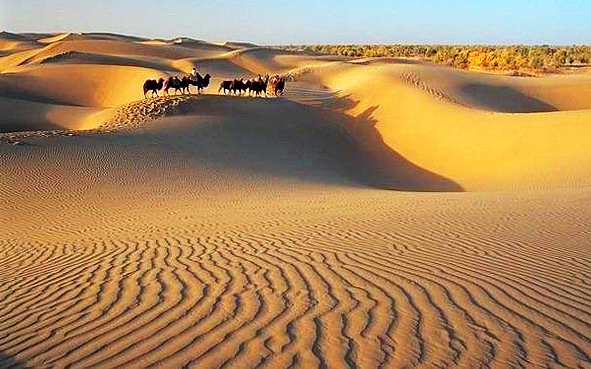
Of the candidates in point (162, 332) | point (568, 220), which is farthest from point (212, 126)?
point (162, 332)

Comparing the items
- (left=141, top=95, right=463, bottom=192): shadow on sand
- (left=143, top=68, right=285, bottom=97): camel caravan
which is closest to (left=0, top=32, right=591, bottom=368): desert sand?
(left=141, top=95, right=463, bottom=192): shadow on sand

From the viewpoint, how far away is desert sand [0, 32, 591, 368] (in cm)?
463

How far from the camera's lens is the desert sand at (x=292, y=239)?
463 centimetres

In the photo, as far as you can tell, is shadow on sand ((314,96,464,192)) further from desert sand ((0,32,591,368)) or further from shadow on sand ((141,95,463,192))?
desert sand ((0,32,591,368))

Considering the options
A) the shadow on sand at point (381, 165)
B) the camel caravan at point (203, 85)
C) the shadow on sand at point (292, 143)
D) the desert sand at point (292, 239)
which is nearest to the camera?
the desert sand at point (292, 239)

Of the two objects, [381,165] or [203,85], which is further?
[203,85]

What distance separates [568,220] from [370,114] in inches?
754

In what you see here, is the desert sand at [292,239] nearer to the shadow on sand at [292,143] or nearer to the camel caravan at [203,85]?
the shadow on sand at [292,143]

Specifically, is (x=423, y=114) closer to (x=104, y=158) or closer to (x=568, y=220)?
(x=104, y=158)

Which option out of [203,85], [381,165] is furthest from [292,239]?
[203,85]

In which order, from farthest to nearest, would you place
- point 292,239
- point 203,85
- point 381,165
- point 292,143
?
1. point 203,85
2. point 292,143
3. point 381,165
4. point 292,239

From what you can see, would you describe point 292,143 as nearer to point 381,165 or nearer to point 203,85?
point 381,165

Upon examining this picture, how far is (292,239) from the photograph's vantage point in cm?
852

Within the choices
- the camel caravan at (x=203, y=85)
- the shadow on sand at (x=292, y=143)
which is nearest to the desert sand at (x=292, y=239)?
the shadow on sand at (x=292, y=143)
